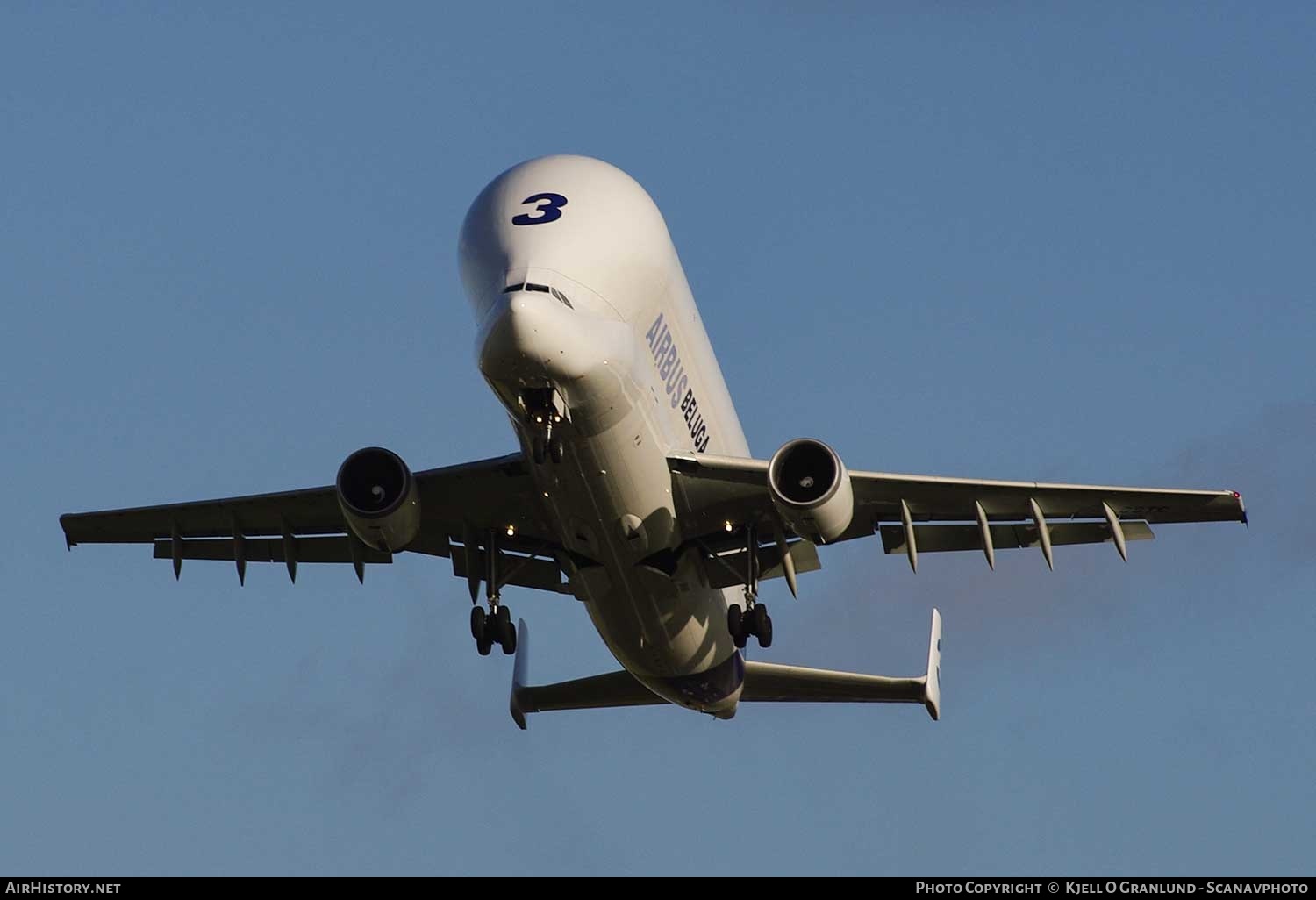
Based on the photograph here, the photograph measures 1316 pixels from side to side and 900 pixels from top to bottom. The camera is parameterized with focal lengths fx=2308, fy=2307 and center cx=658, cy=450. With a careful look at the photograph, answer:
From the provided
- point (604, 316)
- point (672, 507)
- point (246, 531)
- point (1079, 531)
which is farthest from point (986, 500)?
point (246, 531)

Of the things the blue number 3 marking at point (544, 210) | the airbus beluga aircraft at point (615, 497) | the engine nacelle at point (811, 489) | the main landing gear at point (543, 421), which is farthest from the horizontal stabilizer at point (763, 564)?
the blue number 3 marking at point (544, 210)

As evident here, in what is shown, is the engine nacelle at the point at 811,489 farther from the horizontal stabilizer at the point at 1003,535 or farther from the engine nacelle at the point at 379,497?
the engine nacelle at the point at 379,497

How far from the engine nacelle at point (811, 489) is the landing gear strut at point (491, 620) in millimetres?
5376

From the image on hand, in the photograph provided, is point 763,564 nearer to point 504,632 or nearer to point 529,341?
point 504,632

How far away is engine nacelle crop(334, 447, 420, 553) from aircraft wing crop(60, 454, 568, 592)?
1114mm

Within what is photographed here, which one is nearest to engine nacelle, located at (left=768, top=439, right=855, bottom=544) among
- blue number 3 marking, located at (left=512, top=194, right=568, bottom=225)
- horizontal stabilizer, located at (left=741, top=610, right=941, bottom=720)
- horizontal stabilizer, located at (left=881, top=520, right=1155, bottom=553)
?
horizontal stabilizer, located at (left=881, top=520, right=1155, bottom=553)

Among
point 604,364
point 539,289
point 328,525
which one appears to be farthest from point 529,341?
point 328,525

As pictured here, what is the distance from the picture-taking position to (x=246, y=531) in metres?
39.5

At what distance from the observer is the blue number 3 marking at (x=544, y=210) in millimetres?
33719

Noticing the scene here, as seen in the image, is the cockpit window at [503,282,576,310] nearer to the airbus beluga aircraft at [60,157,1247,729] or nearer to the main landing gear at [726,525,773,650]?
the airbus beluga aircraft at [60,157,1247,729]

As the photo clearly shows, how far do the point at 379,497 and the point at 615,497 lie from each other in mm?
3732

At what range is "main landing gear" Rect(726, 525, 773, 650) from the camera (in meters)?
36.4
